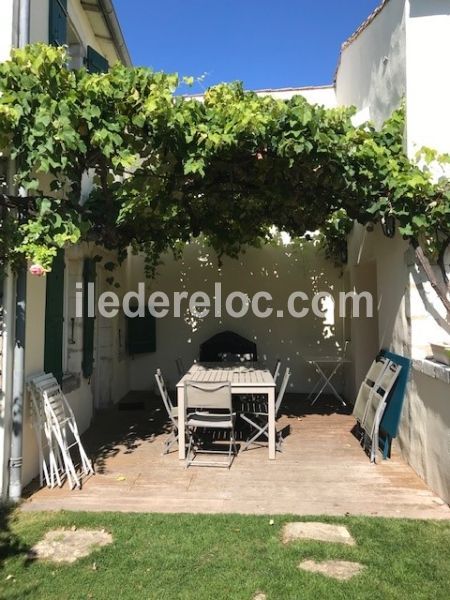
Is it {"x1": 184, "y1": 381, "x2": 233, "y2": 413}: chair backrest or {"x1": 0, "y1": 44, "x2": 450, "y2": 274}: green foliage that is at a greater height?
{"x1": 0, "y1": 44, "x2": 450, "y2": 274}: green foliage

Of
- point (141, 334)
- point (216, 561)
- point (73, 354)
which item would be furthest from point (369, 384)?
point (141, 334)

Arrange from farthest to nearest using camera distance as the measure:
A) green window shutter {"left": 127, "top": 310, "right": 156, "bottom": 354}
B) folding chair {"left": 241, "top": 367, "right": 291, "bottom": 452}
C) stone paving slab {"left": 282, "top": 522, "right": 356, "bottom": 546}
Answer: green window shutter {"left": 127, "top": 310, "right": 156, "bottom": 354} → folding chair {"left": 241, "top": 367, "right": 291, "bottom": 452} → stone paving slab {"left": 282, "top": 522, "right": 356, "bottom": 546}

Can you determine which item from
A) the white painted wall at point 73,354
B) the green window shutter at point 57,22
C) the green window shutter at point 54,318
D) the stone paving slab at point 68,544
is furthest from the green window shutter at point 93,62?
the stone paving slab at point 68,544

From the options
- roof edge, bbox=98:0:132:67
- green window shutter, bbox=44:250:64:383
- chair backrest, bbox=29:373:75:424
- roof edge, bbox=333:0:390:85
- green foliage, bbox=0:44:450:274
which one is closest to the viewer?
green foliage, bbox=0:44:450:274

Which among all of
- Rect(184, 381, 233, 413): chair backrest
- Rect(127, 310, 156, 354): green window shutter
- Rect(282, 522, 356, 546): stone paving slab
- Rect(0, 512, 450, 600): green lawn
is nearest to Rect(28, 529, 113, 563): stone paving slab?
Rect(0, 512, 450, 600): green lawn

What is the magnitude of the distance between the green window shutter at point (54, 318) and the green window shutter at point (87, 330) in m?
1.16

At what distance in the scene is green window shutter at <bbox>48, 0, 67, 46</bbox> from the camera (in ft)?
15.9

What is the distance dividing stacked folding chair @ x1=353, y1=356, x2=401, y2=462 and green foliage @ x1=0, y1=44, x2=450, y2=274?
1.47 meters

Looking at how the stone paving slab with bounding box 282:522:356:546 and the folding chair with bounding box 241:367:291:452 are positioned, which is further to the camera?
the folding chair with bounding box 241:367:291:452

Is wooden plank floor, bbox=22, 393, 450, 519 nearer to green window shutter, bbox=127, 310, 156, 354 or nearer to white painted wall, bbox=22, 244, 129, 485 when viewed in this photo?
white painted wall, bbox=22, 244, 129, 485

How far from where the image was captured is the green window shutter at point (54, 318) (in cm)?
481

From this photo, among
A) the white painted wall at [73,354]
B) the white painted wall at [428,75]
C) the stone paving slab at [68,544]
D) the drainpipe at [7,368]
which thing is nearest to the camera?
the stone paving slab at [68,544]

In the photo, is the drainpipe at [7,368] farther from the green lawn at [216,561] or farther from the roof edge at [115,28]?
the roof edge at [115,28]

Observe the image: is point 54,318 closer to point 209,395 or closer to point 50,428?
point 50,428
